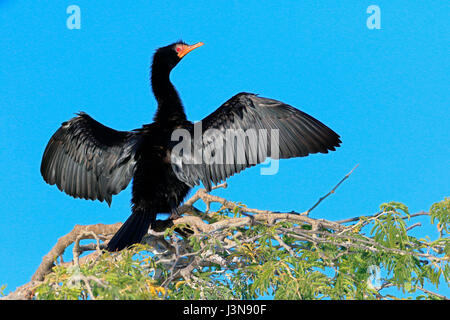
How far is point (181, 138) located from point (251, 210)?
1.18 metres

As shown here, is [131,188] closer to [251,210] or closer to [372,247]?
[251,210]

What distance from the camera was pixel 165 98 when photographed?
19.6ft

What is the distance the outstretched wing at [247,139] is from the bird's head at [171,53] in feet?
4.87

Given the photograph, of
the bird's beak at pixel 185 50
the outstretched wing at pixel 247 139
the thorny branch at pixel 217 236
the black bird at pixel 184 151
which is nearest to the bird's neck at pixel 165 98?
the black bird at pixel 184 151

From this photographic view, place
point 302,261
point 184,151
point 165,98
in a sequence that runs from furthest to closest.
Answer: point 165,98 < point 184,151 < point 302,261

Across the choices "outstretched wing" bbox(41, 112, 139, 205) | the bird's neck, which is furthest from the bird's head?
"outstretched wing" bbox(41, 112, 139, 205)

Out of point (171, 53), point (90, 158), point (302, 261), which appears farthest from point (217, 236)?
point (171, 53)

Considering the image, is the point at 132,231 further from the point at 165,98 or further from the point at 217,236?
the point at 165,98

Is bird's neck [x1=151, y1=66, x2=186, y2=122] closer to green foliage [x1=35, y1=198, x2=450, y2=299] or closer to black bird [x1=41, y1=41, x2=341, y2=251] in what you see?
black bird [x1=41, y1=41, x2=341, y2=251]

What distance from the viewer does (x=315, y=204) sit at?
183 inches

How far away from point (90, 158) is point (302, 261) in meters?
3.07

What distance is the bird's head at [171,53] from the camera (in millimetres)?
6246
